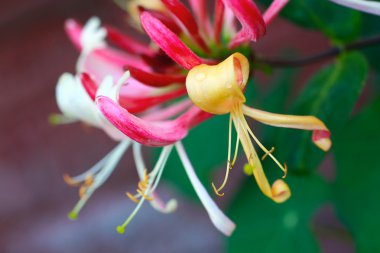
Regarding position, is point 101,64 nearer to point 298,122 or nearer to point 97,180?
point 97,180

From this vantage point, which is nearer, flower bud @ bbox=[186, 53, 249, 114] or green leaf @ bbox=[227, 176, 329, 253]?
flower bud @ bbox=[186, 53, 249, 114]

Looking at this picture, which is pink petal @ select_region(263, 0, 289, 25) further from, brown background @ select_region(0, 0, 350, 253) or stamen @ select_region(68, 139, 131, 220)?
brown background @ select_region(0, 0, 350, 253)

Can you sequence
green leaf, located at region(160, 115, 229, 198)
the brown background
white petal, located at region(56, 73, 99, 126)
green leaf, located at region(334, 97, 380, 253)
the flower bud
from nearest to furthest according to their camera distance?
1. the flower bud
2. white petal, located at region(56, 73, 99, 126)
3. green leaf, located at region(334, 97, 380, 253)
4. green leaf, located at region(160, 115, 229, 198)
5. the brown background

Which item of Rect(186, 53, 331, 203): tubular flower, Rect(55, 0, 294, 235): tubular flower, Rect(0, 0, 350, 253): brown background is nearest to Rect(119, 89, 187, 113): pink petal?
Rect(55, 0, 294, 235): tubular flower

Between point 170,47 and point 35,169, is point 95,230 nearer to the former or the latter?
point 35,169

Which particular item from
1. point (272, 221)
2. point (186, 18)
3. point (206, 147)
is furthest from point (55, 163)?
point (186, 18)

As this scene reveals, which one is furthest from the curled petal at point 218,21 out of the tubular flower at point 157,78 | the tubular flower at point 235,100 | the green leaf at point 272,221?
the green leaf at point 272,221

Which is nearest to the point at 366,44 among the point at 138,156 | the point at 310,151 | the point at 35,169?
the point at 310,151

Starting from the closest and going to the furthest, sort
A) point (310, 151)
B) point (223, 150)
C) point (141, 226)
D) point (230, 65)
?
point (230, 65) → point (310, 151) → point (223, 150) → point (141, 226)
